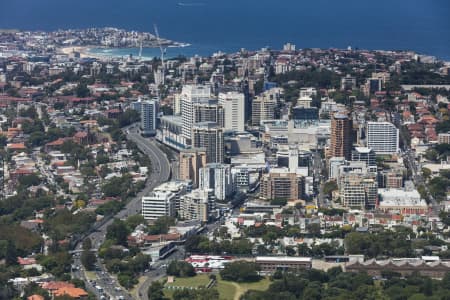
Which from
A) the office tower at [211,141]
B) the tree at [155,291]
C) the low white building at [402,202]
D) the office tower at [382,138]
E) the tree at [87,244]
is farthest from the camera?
the office tower at [382,138]

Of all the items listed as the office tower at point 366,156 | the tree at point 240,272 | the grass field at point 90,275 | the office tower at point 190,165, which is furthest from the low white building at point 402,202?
the grass field at point 90,275

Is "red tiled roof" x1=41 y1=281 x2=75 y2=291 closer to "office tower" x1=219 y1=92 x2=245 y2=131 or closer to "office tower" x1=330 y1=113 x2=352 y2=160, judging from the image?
"office tower" x1=330 y1=113 x2=352 y2=160

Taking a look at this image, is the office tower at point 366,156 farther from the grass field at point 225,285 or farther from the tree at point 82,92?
the tree at point 82,92

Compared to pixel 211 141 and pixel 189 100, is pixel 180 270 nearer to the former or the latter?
pixel 211 141

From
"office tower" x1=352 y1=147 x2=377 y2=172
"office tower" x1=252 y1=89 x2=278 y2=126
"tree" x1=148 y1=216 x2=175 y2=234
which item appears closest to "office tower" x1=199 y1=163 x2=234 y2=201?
"tree" x1=148 y1=216 x2=175 y2=234

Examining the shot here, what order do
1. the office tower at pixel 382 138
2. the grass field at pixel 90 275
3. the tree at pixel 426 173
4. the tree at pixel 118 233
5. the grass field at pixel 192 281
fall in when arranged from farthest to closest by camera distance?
the office tower at pixel 382 138
the tree at pixel 426 173
the tree at pixel 118 233
the grass field at pixel 90 275
the grass field at pixel 192 281

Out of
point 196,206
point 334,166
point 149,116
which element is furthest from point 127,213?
point 149,116

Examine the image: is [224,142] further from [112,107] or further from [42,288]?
[42,288]
